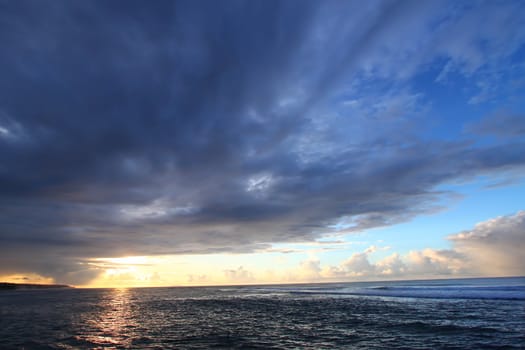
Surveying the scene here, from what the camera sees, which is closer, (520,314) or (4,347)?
(4,347)

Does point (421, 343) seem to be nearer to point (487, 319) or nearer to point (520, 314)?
point (487, 319)

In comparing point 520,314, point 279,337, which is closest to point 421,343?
point 279,337

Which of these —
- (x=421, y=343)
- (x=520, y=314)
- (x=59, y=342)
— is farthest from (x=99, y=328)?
(x=520, y=314)

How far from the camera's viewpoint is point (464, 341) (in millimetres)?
25688

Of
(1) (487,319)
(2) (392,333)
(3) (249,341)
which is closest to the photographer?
(3) (249,341)

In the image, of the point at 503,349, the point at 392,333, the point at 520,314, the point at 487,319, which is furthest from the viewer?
the point at 520,314

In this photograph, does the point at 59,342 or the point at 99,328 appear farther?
the point at 99,328

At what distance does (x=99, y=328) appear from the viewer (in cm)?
3912

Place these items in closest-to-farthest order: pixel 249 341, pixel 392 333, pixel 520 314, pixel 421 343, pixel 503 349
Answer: pixel 503 349
pixel 421 343
pixel 249 341
pixel 392 333
pixel 520 314

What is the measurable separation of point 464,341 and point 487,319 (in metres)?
14.0

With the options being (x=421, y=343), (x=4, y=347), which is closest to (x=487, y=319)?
(x=421, y=343)

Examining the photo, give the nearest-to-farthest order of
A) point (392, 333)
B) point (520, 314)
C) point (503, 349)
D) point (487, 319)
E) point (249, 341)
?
point (503, 349) → point (249, 341) → point (392, 333) → point (487, 319) → point (520, 314)

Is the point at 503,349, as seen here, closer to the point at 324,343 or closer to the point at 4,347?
the point at 324,343

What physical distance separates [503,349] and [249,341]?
19.3 m
